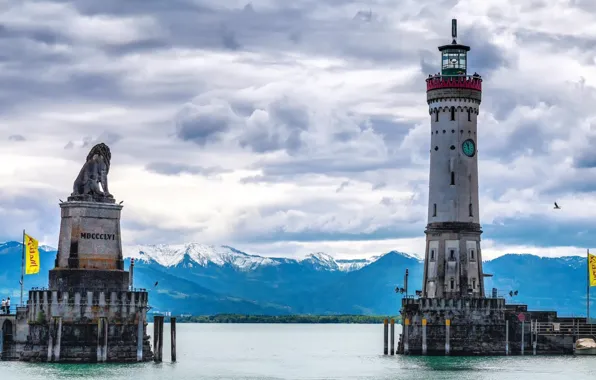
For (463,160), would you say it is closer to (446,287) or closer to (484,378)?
(446,287)

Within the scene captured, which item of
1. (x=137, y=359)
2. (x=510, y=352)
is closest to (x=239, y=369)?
(x=137, y=359)

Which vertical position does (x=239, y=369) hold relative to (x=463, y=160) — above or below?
below

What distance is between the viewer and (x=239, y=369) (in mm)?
125250

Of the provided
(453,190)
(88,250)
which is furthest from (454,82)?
(88,250)

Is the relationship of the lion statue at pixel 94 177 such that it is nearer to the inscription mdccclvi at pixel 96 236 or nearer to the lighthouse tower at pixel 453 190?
the inscription mdccclvi at pixel 96 236

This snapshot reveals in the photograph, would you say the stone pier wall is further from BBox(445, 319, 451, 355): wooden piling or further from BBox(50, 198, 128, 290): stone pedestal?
BBox(445, 319, 451, 355): wooden piling

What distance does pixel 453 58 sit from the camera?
134875mm

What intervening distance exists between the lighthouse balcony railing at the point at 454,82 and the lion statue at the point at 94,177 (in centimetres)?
3675

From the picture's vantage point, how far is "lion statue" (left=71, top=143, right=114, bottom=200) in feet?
359

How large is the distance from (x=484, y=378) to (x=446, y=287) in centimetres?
2464

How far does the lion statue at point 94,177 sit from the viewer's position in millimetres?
109562

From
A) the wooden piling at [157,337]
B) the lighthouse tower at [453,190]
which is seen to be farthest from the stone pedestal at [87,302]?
the lighthouse tower at [453,190]

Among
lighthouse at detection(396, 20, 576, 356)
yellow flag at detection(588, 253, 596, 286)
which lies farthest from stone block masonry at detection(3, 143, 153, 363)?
yellow flag at detection(588, 253, 596, 286)

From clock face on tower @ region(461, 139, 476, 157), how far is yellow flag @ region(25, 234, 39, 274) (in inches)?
1674
